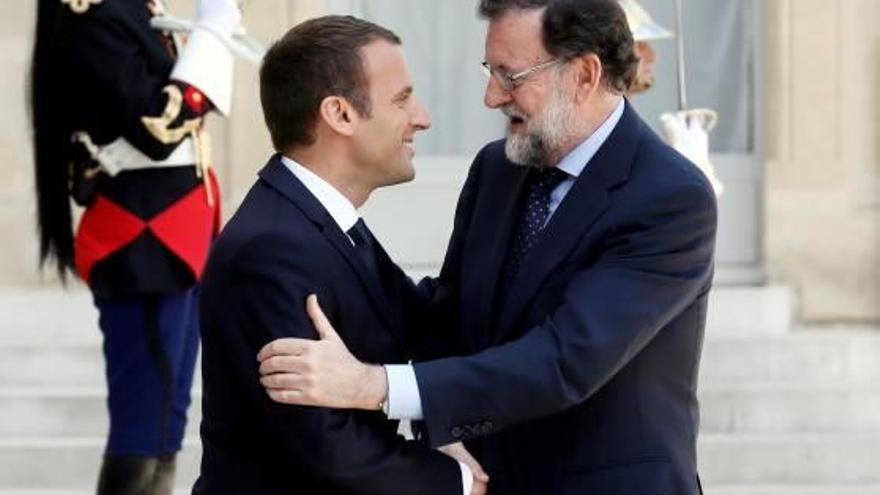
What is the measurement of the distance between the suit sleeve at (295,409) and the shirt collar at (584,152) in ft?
1.56

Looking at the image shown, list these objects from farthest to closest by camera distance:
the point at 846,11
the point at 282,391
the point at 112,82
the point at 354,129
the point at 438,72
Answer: the point at 438,72 < the point at 846,11 < the point at 112,82 < the point at 354,129 < the point at 282,391

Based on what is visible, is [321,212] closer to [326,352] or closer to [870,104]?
[326,352]

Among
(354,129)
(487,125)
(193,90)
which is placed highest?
(354,129)

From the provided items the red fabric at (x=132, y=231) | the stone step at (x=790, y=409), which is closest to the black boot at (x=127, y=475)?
the red fabric at (x=132, y=231)

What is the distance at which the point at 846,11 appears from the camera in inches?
333

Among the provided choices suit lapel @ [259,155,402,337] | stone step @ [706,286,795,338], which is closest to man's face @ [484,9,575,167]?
suit lapel @ [259,155,402,337]

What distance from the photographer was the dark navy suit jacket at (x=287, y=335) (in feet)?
11.0

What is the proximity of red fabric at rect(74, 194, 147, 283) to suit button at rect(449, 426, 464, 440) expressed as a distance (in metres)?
2.45

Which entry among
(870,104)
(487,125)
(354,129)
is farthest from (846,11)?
(354,129)

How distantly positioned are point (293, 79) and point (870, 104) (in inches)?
210

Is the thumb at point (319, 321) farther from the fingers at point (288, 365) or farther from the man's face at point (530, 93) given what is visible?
the man's face at point (530, 93)

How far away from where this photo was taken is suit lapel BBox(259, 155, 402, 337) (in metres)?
3.49

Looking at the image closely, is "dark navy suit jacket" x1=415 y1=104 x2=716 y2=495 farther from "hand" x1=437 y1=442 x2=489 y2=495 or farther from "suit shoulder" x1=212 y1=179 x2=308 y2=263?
"suit shoulder" x1=212 y1=179 x2=308 y2=263

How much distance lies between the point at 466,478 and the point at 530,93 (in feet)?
2.01
